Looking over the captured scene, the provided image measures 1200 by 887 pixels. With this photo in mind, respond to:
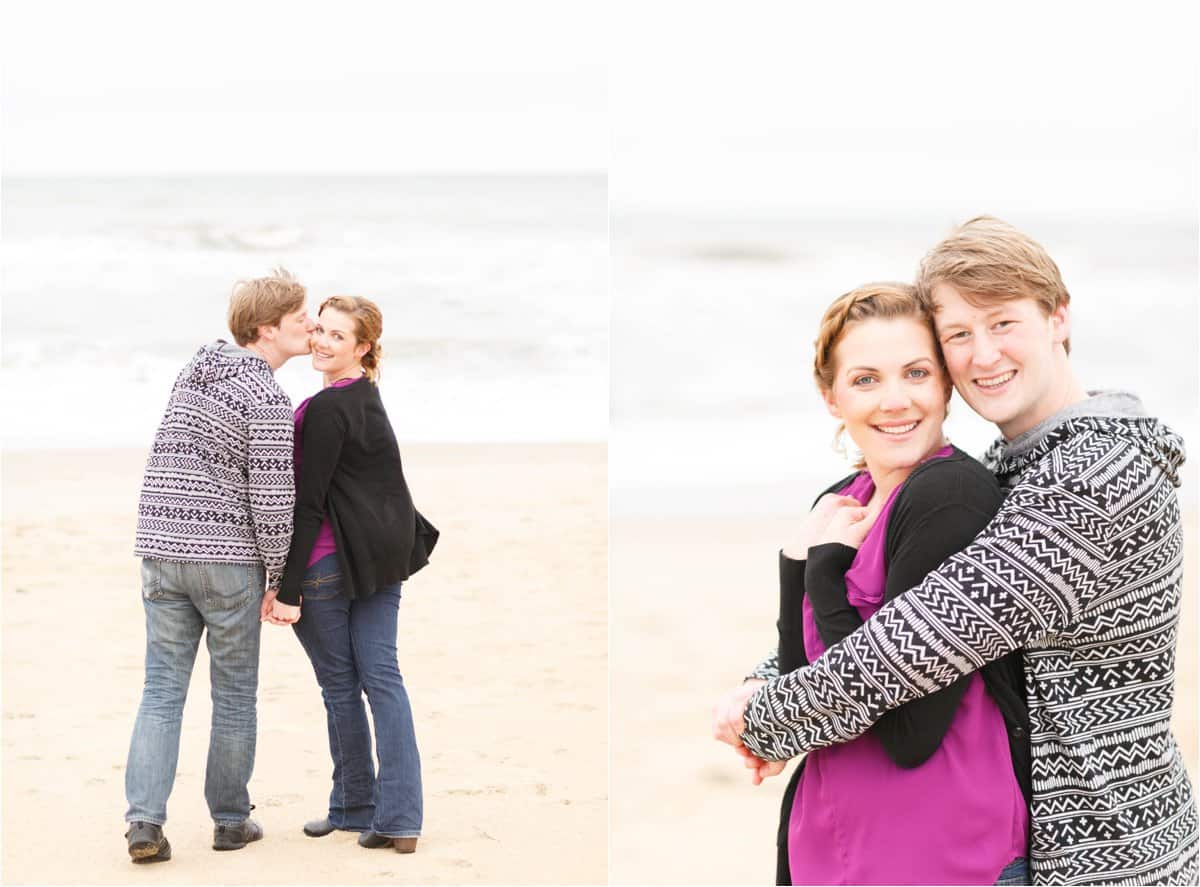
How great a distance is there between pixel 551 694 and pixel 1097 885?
481cm

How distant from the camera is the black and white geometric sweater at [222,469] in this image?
4402mm

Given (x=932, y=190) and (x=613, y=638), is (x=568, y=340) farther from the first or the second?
(x=613, y=638)

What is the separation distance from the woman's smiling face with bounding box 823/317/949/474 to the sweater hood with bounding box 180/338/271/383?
2433 mm

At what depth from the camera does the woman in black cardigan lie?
451cm

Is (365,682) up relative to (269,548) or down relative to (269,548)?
down

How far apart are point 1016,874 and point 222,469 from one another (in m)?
2.80

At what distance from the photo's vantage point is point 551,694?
277 inches

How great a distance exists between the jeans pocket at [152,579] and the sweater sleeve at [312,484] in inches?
14.9

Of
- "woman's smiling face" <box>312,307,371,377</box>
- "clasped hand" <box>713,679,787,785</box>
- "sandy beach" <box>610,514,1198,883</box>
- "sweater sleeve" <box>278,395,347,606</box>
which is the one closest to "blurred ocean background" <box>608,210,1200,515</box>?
"sandy beach" <box>610,514,1198,883</box>

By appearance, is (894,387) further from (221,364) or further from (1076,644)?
(221,364)

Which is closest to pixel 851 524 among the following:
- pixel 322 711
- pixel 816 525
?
pixel 816 525

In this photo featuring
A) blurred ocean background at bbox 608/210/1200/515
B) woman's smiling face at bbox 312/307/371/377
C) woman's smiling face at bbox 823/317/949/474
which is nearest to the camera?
woman's smiling face at bbox 823/317/949/474

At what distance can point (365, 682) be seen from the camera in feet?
15.3

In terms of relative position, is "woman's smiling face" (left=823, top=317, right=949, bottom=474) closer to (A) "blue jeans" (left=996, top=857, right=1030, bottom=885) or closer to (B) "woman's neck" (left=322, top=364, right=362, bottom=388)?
(A) "blue jeans" (left=996, top=857, right=1030, bottom=885)
